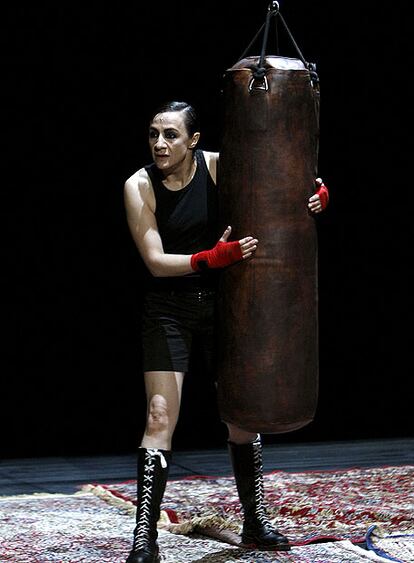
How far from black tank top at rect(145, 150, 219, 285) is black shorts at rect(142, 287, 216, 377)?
2.0 inches

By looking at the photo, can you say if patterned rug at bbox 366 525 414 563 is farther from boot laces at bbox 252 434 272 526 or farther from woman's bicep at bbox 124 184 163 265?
woman's bicep at bbox 124 184 163 265

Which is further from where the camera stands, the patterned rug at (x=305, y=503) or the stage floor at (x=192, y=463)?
the stage floor at (x=192, y=463)

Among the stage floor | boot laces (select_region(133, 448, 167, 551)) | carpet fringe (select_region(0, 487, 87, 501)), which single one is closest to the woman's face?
boot laces (select_region(133, 448, 167, 551))

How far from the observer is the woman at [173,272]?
3.30m

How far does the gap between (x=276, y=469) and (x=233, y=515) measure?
1149mm

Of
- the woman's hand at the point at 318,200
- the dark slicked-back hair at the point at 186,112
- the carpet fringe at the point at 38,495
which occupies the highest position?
the dark slicked-back hair at the point at 186,112

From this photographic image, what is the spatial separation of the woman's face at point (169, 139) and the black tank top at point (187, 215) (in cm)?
8

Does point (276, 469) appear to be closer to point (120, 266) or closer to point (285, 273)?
point (120, 266)

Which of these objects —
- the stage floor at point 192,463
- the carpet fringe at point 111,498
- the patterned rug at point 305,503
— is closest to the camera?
the patterned rug at point 305,503

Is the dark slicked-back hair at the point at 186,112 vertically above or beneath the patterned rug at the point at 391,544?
above

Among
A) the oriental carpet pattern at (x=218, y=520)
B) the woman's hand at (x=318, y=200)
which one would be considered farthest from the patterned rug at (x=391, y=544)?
the woman's hand at (x=318, y=200)

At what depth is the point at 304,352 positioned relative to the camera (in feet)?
10.9

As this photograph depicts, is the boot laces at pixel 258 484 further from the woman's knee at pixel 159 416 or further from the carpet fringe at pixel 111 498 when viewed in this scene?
the carpet fringe at pixel 111 498

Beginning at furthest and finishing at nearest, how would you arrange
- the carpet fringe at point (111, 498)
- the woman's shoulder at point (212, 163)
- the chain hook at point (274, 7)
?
the carpet fringe at point (111, 498)
the woman's shoulder at point (212, 163)
the chain hook at point (274, 7)
